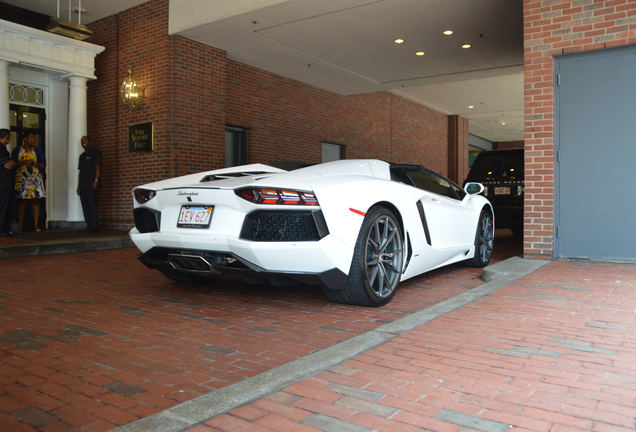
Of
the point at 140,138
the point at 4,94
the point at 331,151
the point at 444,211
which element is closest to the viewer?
the point at 444,211

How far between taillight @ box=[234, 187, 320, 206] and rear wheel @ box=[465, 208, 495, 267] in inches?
128

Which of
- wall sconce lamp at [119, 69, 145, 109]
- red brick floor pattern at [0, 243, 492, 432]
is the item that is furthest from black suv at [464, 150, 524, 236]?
wall sconce lamp at [119, 69, 145, 109]

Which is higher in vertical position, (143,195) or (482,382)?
(143,195)

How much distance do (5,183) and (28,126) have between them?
288 cm

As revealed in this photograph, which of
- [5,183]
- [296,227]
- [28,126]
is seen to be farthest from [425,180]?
[28,126]

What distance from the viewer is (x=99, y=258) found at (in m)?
7.23

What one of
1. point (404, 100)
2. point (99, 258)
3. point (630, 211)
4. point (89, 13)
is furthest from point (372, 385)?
point (404, 100)

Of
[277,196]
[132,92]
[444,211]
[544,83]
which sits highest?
[132,92]

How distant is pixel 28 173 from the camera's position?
9234 millimetres

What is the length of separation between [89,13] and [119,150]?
10.2 feet

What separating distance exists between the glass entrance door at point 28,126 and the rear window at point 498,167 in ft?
30.0

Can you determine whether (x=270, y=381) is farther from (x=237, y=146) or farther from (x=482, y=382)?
(x=237, y=146)

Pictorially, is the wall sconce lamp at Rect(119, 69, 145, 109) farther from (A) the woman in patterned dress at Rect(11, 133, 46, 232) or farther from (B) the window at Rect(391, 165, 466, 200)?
(B) the window at Rect(391, 165, 466, 200)

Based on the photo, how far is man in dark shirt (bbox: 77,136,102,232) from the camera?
9852 mm
